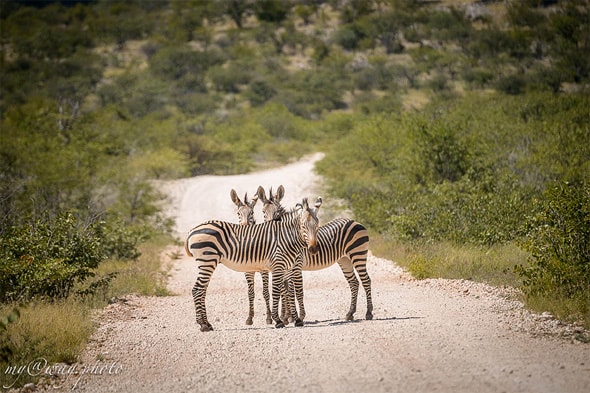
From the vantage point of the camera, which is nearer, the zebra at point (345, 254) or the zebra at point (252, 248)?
the zebra at point (252, 248)

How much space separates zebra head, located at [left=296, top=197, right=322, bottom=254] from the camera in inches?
445

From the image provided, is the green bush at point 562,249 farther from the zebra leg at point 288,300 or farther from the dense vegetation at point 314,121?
the zebra leg at point 288,300

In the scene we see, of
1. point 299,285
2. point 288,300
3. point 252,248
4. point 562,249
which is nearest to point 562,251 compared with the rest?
point 562,249

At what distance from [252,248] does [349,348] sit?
9.18ft

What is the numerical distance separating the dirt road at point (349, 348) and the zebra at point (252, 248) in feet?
2.04

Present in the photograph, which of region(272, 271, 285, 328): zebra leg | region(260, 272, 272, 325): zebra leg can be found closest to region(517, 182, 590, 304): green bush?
region(272, 271, 285, 328): zebra leg

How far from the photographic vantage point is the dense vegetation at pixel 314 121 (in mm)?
14562

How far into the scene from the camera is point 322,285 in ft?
54.5

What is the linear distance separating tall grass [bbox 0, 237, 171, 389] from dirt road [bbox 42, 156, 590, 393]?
30 cm

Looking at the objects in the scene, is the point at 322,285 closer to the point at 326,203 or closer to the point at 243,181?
the point at 326,203

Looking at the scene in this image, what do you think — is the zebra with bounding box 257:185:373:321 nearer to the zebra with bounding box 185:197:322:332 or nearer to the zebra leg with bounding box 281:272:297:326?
the zebra leg with bounding box 281:272:297:326

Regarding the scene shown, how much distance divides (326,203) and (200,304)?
14745 mm

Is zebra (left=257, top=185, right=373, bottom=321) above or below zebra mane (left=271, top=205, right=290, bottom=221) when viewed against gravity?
below

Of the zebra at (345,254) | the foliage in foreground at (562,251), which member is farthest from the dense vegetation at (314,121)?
the zebra at (345,254)
